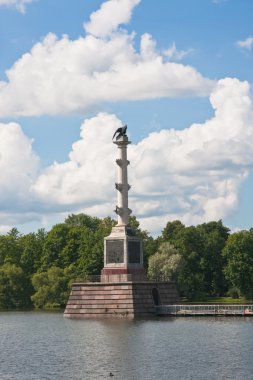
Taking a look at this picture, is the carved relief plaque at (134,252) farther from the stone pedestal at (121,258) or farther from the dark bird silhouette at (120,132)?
the dark bird silhouette at (120,132)

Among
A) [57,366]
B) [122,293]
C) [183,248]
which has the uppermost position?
[183,248]

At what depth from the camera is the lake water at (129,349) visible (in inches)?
2263

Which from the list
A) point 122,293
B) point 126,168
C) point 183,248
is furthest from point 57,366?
point 183,248

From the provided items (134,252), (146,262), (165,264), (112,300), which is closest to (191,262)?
(146,262)

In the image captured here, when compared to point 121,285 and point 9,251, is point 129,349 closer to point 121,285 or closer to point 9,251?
point 121,285

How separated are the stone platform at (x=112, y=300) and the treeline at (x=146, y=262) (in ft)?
81.1

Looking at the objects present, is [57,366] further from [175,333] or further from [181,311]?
[181,311]

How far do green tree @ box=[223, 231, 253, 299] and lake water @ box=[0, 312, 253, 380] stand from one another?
132 ft

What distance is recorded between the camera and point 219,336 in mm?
77125

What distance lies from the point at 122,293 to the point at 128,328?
15.8 metres

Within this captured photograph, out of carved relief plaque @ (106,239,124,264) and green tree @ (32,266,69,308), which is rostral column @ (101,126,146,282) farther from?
green tree @ (32,266,69,308)

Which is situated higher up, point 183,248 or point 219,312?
point 183,248

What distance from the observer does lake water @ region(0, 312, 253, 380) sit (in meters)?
57.5

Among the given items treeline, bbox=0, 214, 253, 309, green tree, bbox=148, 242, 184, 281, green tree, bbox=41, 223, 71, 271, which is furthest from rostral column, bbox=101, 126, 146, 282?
green tree, bbox=41, 223, 71, 271
